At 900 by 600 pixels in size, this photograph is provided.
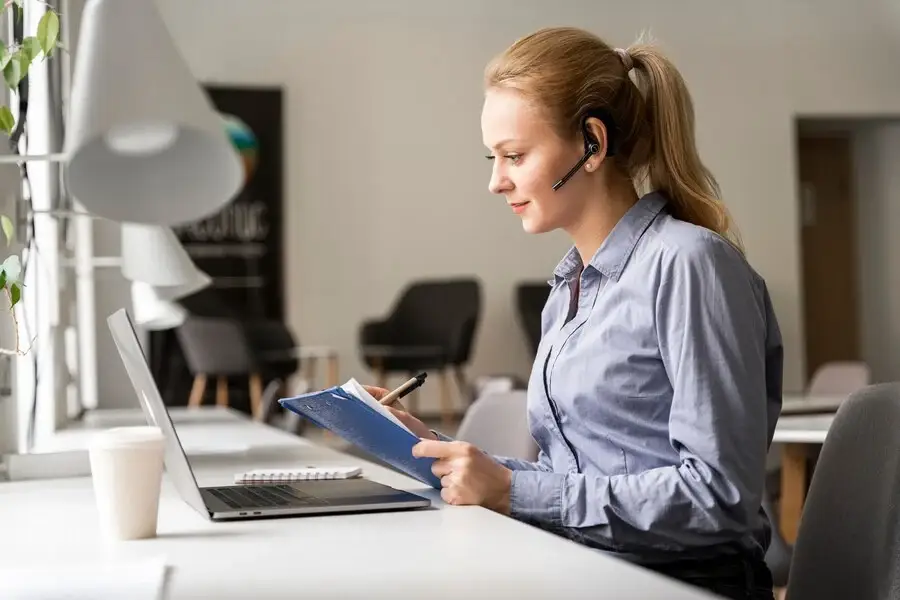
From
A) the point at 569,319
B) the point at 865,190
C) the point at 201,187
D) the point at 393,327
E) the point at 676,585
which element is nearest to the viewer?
the point at 676,585

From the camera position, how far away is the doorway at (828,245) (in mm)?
10523

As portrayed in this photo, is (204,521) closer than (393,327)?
Yes

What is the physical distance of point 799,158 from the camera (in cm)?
1057

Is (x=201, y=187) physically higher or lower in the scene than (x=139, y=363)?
higher

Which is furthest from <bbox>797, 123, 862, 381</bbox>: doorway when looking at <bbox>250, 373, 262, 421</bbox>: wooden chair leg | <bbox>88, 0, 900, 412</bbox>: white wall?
<bbox>250, 373, 262, 421</bbox>: wooden chair leg

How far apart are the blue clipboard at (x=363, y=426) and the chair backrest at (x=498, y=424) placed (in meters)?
0.71

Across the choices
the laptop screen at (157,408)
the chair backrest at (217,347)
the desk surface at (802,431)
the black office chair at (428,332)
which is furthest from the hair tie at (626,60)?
the black office chair at (428,332)

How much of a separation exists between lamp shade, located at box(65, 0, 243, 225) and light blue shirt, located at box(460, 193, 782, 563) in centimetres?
49

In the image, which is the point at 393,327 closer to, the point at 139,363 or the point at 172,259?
the point at 172,259

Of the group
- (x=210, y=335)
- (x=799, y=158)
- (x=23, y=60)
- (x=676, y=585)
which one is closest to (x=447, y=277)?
(x=210, y=335)

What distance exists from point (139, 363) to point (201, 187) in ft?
0.88

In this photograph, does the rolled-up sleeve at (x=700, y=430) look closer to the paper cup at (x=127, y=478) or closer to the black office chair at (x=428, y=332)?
the paper cup at (x=127, y=478)

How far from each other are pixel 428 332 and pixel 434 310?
17 cm

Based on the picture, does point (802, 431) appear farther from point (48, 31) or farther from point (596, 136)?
→ point (48, 31)
